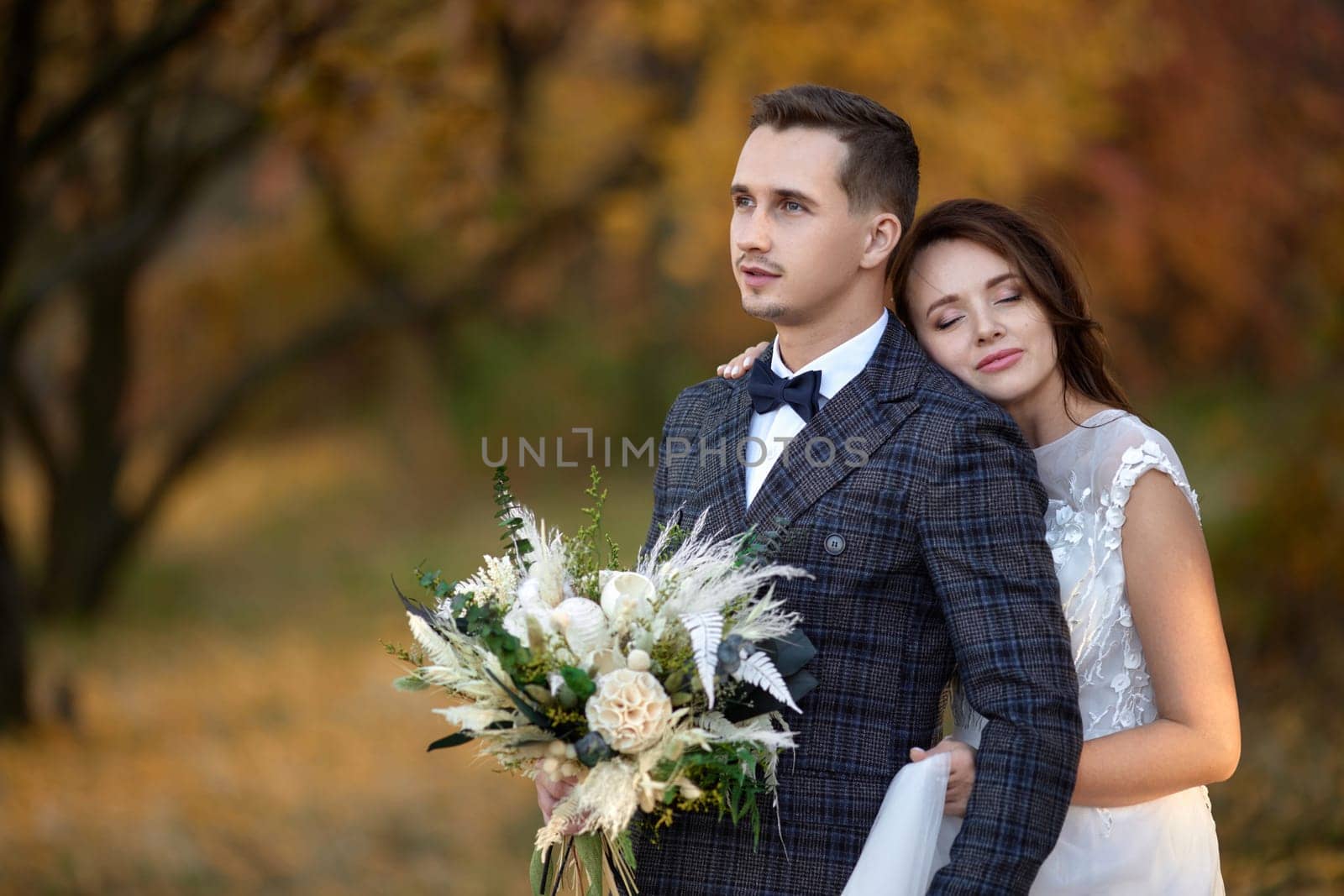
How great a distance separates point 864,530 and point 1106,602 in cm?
67

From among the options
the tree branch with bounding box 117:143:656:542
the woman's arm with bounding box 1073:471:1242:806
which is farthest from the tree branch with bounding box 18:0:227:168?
the woman's arm with bounding box 1073:471:1242:806

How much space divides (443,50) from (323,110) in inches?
29.9

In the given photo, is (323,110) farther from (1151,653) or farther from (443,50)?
(1151,653)

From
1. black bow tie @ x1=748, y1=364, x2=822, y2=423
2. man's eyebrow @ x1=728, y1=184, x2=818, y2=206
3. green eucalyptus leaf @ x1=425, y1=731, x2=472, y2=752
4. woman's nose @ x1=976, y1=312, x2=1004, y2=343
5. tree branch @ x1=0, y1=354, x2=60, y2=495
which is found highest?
tree branch @ x1=0, y1=354, x2=60, y2=495

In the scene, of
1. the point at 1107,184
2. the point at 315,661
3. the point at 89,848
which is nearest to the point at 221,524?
the point at 315,661

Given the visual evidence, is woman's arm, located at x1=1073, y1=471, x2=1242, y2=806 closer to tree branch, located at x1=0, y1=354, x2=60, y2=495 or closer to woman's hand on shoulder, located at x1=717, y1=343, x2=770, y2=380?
woman's hand on shoulder, located at x1=717, y1=343, x2=770, y2=380

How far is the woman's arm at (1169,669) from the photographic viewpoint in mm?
2568

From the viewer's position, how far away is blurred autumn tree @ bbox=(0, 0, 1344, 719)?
21.3 ft

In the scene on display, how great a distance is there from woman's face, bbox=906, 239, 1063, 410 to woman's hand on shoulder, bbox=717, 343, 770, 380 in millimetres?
350

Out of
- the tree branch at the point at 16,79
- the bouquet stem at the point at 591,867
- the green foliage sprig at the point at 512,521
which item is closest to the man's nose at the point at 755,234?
the green foliage sprig at the point at 512,521

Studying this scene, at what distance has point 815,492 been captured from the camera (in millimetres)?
2457

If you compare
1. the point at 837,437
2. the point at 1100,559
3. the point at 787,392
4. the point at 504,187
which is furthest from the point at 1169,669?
the point at 504,187

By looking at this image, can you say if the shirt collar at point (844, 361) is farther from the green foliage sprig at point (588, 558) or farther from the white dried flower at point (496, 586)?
the white dried flower at point (496, 586)

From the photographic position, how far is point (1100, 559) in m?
2.75
